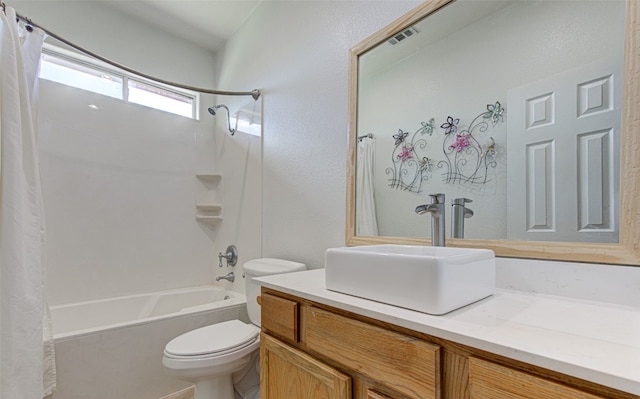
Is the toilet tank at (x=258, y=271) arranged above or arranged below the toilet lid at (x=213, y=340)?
above

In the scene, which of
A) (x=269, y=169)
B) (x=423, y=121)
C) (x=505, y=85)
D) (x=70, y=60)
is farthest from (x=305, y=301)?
(x=70, y=60)

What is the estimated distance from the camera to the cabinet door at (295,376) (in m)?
0.75

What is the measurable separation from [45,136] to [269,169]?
5.19ft

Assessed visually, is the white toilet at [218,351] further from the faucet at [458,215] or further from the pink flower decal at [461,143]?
the pink flower decal at [461,143]

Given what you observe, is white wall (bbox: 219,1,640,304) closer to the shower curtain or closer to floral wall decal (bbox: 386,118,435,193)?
floral wall decal (bbox: 386,118,435,193)

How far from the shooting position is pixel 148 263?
7.91 ft

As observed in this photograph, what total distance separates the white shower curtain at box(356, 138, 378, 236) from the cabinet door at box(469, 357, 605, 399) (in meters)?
0.80

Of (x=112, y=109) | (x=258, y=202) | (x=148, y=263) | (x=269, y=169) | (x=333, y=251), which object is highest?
(x=112, y=109)

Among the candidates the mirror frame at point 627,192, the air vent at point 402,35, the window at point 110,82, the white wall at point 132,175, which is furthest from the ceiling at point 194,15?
the mirror frame at point 627,192

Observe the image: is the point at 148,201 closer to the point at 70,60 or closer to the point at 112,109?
the point at 112,109

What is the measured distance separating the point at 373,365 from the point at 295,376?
1.05ft

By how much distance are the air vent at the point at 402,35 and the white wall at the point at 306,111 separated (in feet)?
0.30

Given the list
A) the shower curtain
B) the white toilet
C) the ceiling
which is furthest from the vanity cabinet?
the ceiling

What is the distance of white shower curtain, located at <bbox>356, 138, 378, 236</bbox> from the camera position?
52.0 inches
